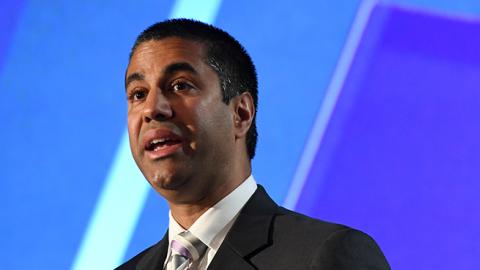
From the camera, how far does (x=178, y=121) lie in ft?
5.25

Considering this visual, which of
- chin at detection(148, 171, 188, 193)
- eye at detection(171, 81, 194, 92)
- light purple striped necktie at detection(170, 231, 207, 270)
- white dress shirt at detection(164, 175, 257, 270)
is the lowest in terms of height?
light purple striped necktie at detection(170, 231, 207, 270)

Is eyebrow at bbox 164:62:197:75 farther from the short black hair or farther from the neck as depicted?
the neck

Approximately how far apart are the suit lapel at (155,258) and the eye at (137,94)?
1.07 feet

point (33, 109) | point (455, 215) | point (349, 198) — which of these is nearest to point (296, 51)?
point (349, 198)

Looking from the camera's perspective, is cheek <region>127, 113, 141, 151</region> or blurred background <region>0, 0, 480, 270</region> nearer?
cheek <region>127, 113, 141, 151</region>

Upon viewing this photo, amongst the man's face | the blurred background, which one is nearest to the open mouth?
the man's face

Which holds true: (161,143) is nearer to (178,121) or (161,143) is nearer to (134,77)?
(178,121)

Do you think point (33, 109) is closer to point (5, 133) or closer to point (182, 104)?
point (5, 133)

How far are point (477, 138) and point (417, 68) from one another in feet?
0.91

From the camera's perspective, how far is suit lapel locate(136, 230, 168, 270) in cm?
177

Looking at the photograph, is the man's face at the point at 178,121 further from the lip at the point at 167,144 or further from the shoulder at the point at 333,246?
the shoulder at the point at 333,246

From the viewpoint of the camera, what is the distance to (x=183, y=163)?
62.7 inches

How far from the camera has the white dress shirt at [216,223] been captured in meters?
1.63

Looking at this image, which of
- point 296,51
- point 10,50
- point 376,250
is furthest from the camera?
point 10,50
